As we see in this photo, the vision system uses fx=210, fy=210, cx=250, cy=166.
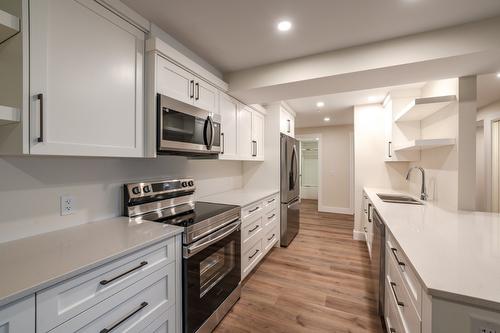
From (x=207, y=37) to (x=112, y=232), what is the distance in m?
1.66

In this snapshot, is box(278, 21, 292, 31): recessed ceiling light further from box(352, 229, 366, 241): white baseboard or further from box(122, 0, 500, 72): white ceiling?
box(352, 229, 366, 241): white baseboard

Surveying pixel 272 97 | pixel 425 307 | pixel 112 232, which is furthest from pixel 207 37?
pixel 425 307

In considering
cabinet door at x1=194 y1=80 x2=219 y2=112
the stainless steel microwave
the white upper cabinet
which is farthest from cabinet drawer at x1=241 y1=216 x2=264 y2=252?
the white upper cabinet

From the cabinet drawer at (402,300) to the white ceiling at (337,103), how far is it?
8.15 ft

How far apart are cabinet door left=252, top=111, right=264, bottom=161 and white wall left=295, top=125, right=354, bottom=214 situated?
10.2 feet

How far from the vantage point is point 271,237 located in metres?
3.02

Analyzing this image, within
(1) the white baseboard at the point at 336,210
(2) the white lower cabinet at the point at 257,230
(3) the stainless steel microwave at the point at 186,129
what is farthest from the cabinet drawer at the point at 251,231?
(1) the white baseboard at the point at 336,210

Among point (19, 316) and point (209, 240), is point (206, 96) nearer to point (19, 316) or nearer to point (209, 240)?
point (209, 240)

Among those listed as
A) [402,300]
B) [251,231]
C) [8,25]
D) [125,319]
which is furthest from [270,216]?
[8,25]

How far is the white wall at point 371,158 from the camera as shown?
137 inches

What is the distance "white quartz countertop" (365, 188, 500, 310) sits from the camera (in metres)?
0.73

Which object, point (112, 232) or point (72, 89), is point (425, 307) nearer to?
point (112, 232)

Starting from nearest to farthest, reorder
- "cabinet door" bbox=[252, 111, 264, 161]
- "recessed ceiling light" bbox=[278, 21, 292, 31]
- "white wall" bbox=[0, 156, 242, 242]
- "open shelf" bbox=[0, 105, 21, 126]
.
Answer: "open shelf" bbox=[0, 105, 21, 126] < "white wall" bbox=[0, 156, 242, 242] < "recessed ceiling light" bbox=[278, 21, 292, 31] < "cabinet door" bbox=[252, 111, 264, 161]

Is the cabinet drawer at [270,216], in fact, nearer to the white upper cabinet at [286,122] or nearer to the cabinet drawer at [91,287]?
the white upper cabinet at [286,122]
